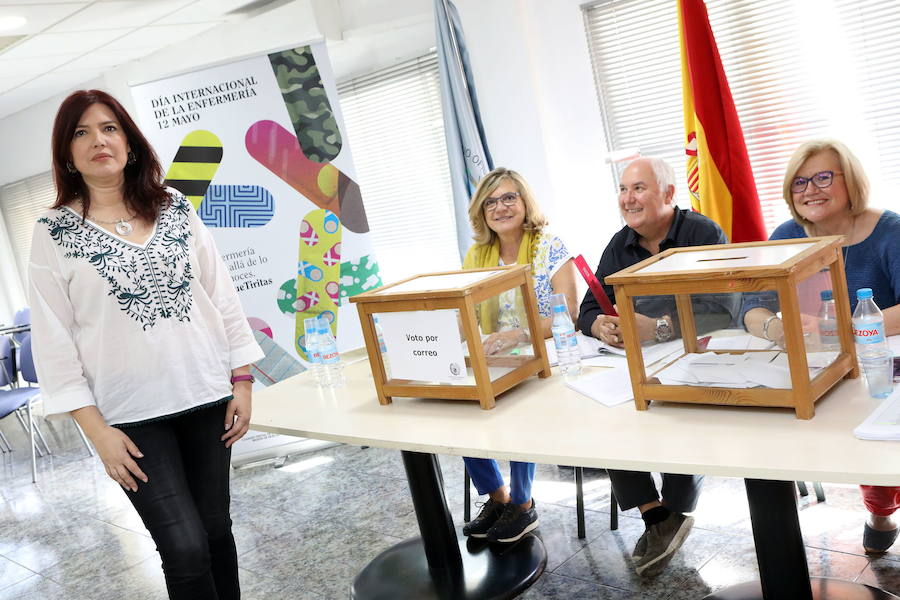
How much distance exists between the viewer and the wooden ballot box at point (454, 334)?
1906 mm

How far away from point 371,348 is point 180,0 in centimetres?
331

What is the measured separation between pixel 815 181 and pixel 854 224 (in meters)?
0.16

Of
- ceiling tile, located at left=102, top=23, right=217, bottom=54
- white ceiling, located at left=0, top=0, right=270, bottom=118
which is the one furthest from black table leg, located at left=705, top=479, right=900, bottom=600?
ceiling tile, located at left=102, top=23, right=217, bottom=54

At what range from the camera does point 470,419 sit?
188 centimetres

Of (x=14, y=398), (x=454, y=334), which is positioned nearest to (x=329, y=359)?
(x=454, y=334)

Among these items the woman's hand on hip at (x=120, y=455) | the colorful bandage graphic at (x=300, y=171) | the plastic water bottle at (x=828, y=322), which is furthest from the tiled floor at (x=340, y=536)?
the colorful bandage graphic at (x=300, y=171)

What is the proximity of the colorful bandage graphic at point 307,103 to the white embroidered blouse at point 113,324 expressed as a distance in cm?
201

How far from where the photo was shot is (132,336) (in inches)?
70.9

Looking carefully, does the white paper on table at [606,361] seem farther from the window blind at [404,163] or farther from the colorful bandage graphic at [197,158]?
the window blind at [404,163]

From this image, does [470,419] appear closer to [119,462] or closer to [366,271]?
[119,462]

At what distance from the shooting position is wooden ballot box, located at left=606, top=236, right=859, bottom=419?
1.48m

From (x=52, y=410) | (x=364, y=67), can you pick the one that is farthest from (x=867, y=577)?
(x=364, y=67)

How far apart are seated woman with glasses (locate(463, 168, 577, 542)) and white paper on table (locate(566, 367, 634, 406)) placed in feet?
1.85

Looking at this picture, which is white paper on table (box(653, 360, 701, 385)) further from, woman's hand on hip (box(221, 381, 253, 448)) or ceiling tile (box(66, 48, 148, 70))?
ceiling tile (box(66, 48, 148, 70))
